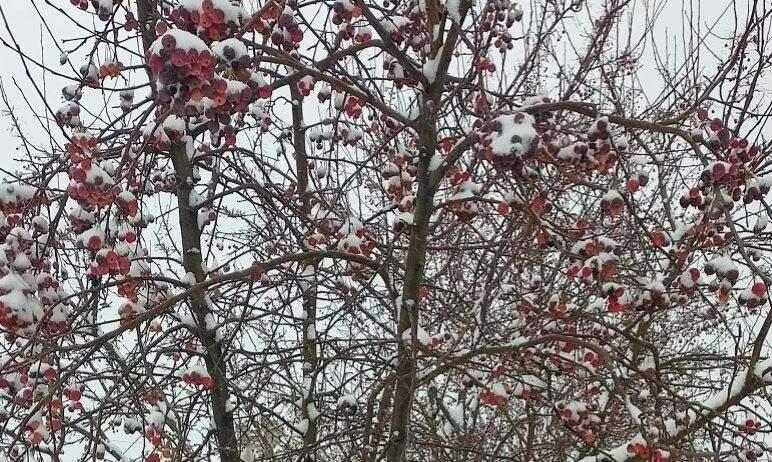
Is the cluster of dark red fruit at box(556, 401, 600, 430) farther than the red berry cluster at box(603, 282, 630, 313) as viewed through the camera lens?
Yes

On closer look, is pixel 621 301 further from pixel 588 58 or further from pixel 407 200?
pixel 588 58

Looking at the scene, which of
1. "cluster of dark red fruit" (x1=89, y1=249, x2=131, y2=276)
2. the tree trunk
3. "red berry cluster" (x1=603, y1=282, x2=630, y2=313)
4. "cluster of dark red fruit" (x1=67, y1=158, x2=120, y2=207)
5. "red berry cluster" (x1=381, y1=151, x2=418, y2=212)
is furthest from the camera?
"red berry cluster" (x1=381, y1=151, x2=418, y2=212)

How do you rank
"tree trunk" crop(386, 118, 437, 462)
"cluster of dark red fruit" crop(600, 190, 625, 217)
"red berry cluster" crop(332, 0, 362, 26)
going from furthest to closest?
"tree trunk" crop(386, 118, 437, 462)
"red berry cluster" crop(332, 0, 362, 26)
"cluster of dark red fruit" crop(600, 190, 625, 217)

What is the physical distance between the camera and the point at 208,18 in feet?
6.53

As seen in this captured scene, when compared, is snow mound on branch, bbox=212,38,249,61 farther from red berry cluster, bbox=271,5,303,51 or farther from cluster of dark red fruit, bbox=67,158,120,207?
red berry cluster, bbox=271,5,303,51

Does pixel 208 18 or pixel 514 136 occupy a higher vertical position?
pixel 208 18

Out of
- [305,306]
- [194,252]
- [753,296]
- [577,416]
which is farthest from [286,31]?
[305,306]

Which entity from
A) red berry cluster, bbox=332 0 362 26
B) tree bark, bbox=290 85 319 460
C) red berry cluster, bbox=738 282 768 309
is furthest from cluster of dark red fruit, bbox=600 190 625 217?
tree bark, bbox=290 85 319 460

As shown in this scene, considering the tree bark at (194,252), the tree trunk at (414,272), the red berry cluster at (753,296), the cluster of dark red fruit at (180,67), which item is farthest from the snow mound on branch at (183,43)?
the tree bark at (194,252)

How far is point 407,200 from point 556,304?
1.14 meters

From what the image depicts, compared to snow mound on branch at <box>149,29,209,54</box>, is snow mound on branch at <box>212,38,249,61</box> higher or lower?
higher

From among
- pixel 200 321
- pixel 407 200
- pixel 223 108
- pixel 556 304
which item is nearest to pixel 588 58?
pixel 556 304

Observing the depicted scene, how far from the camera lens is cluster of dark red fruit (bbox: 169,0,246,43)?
1991 millimetres

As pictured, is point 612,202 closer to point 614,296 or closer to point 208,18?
point 614,296
